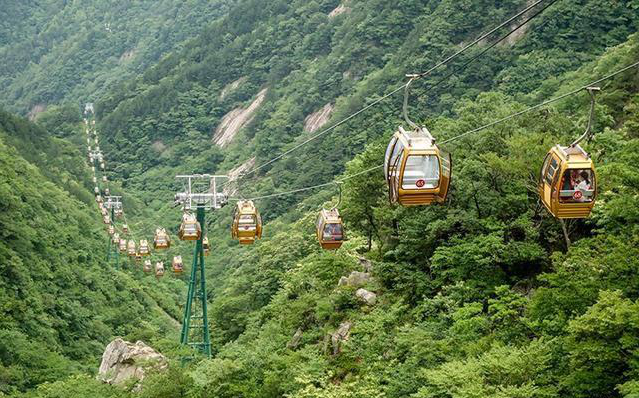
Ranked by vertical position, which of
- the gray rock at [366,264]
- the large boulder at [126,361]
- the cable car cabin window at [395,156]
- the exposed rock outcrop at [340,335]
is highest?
the cable car cabin window at [395,156]

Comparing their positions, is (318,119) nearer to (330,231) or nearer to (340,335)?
(340,335)

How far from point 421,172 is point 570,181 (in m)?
2.51

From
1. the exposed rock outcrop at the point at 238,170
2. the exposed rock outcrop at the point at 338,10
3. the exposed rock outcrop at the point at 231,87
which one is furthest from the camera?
the exposed rock outcrop at the point at 231,87

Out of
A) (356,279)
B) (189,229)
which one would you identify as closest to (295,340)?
(356,279)

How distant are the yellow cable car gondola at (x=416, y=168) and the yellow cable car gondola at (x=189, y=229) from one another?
61.2 ft

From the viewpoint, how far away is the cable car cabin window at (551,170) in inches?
647

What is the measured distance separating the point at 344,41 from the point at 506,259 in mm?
92002

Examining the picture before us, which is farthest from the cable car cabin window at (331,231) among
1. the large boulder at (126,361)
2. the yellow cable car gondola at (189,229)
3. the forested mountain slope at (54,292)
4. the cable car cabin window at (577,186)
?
the forested mountain slope at (54,292)

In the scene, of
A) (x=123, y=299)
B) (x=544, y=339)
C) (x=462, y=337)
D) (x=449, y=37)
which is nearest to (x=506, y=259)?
(x=462, y=337)

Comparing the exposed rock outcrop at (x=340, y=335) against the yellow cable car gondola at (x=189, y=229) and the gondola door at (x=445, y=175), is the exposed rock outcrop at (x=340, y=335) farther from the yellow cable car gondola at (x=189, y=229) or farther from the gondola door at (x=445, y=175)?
the gondola door at (x=445, y=175)

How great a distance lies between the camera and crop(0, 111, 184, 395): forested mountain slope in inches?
1593

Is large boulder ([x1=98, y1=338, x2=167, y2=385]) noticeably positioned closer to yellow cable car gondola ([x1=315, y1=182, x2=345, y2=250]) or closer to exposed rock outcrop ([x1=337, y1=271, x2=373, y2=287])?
exposed rock outcrop ([x1=337, y1=271, x2=373, y2=287])

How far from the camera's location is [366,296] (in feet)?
104

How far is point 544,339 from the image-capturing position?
22.3 metres
